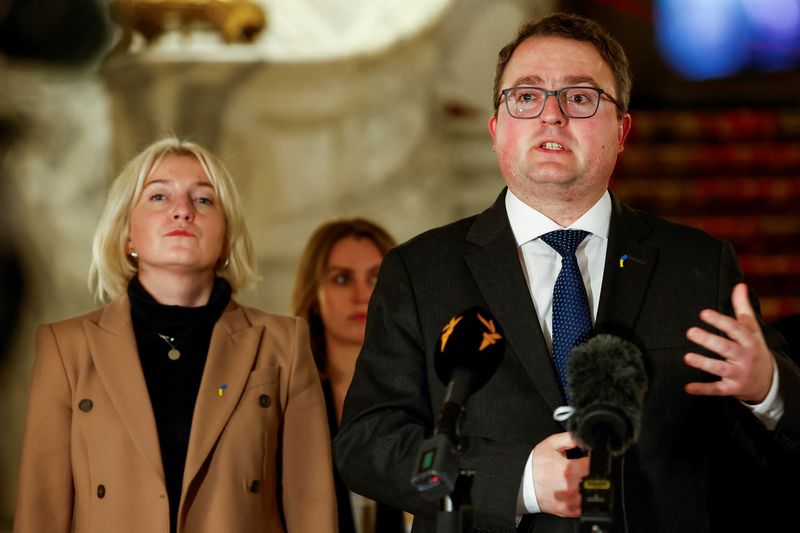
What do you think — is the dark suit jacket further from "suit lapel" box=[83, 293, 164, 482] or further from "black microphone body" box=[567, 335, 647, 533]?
"suit lapel" box=[83, 293, 164, 482]

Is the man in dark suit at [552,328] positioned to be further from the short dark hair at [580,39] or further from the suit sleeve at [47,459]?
the suit sleeve at [47,459]

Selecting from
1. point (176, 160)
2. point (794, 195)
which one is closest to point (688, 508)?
point (176, 160)

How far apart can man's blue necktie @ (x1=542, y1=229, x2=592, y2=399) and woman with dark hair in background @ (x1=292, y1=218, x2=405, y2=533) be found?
160 cm

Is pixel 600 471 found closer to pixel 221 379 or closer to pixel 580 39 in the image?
pixel 580 39

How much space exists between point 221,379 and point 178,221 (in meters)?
0.43

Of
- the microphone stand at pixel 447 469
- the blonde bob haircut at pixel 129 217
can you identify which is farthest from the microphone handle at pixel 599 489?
the blonde bob haircut at pixel 129 217

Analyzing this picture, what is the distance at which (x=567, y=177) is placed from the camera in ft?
7.70

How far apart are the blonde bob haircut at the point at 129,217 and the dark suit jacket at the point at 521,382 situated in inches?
37.4

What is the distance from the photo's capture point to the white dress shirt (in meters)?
2.31

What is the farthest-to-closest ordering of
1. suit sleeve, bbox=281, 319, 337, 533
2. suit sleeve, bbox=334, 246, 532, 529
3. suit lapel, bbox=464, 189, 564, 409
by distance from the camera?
suit sleeve, bbox=281, 319, 337, 533, suit lapel, bbox=464, 189, 564, 409, suit sleeve, bbox=334, 246, 532, 529

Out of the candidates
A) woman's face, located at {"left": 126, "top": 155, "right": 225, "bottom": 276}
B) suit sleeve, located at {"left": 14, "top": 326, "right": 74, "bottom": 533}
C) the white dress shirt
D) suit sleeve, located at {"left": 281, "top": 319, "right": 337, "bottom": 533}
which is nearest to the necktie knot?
the white dress shirt

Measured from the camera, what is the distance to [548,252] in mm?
2377

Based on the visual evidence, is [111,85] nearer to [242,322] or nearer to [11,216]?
[11,216]

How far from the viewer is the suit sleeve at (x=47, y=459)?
2.89 meters
